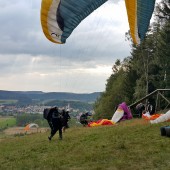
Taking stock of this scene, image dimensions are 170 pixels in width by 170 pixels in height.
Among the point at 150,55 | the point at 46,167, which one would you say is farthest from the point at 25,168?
the point at 150,55

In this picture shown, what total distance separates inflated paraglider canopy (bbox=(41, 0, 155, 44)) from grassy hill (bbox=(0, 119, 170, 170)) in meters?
3.95

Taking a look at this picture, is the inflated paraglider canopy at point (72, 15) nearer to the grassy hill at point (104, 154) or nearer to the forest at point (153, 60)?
the grassy hill at point (104, 154)

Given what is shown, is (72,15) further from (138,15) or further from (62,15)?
(138,15)

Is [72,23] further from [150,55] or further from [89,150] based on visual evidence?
[150,55]

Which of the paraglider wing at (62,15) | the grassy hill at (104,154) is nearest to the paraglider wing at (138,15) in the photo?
the paraglider wing at (62,15)

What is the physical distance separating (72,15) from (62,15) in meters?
0.43

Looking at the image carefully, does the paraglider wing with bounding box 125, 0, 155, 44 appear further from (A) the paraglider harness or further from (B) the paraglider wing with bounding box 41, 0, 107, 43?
(A) the paraglider harness

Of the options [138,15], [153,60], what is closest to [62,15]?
[138,15]

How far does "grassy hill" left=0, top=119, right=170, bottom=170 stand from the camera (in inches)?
410

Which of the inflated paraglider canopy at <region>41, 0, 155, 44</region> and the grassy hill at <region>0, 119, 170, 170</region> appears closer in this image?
the grassy hill at <region>0, 119, 170, 170</region>

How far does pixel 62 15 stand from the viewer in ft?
45.1

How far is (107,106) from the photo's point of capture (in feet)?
224

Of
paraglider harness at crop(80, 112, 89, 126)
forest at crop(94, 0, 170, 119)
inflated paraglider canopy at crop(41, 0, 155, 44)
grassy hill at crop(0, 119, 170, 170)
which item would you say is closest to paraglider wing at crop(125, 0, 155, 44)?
inflated paraglider canopy at crop(41, 0, 155, 44)

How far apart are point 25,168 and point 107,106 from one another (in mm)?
57095
